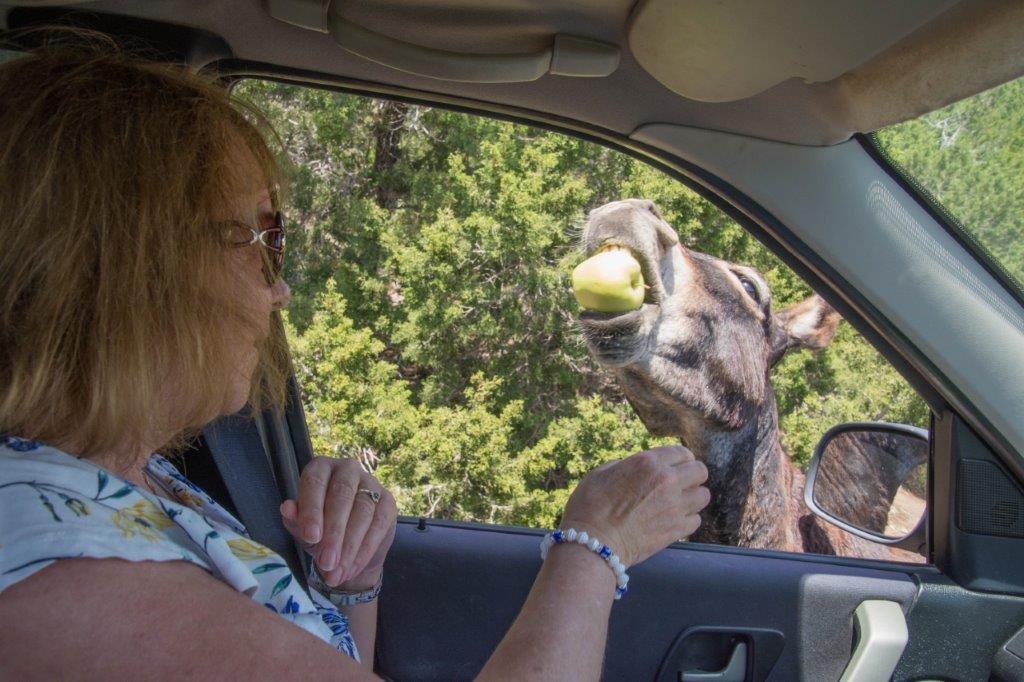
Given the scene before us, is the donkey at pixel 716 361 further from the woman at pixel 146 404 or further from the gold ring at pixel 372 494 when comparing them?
the woman at pixel 146 404

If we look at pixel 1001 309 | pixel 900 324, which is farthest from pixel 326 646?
pixel 1001 309

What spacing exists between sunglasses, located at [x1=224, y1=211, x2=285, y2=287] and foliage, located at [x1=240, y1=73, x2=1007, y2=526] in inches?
162

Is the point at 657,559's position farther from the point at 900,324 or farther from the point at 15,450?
the point at 15,450

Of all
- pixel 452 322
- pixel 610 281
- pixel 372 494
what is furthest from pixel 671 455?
pixel 452 322

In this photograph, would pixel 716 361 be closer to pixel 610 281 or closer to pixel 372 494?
pixel 610 281

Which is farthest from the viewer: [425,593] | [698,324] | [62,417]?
[698,324]

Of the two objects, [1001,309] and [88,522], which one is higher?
[1001,309]

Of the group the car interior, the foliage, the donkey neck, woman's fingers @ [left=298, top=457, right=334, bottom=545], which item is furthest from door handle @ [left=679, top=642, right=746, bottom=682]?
the foliage

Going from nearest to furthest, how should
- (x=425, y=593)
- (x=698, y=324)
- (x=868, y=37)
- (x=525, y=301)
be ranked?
(x=868, y=37), (x=425, y=593), (x=698, y=324), (x=525, y=301)

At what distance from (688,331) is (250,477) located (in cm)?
164

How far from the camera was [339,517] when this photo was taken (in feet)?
4.92

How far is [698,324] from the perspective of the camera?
3.05m

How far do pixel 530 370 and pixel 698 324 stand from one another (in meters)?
3.73

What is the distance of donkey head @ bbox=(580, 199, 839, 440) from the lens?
110 inches
